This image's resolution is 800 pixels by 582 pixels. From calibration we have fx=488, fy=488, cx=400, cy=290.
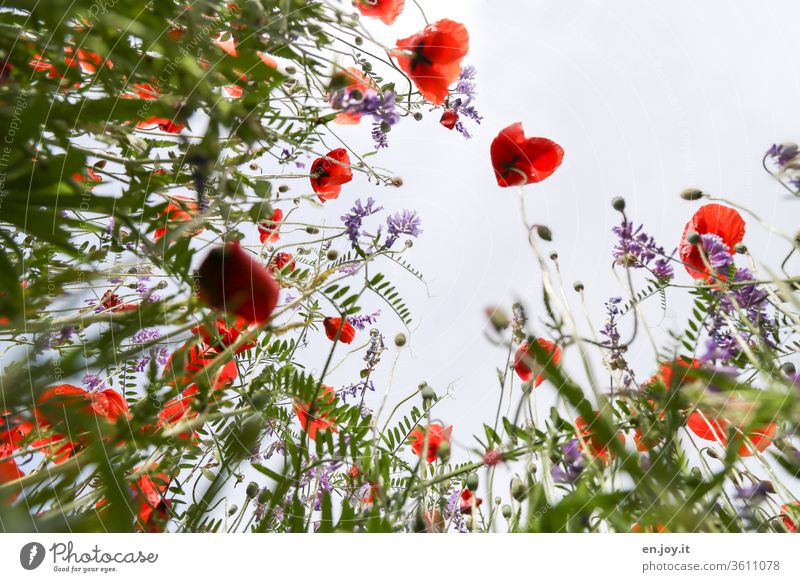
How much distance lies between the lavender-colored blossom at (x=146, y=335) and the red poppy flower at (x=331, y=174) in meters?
0.31

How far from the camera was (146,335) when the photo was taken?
1.91 feet

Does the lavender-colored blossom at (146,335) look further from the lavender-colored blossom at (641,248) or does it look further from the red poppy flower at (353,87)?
the lavender-colored blossom at (641,248)

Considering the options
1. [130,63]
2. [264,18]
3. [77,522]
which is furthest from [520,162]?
[77,522]

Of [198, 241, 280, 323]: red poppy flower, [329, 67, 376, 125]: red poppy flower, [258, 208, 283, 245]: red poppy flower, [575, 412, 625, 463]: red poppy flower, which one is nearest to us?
[575, 412, 625, 463]: red poppy flower

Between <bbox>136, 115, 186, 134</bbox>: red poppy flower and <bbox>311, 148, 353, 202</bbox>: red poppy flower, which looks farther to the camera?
<bbox>311, 148, 353, 202</bbox>: red poppy flower

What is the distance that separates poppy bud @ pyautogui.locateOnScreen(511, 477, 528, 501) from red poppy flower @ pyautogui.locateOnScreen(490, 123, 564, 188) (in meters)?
0.37

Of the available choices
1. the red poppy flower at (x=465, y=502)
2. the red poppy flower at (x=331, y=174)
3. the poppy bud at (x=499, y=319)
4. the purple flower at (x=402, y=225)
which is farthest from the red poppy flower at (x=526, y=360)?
the red poppy flower at (x=331, y=174)

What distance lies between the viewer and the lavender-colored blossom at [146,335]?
0.56m

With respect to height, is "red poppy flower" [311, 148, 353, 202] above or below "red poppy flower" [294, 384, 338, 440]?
above

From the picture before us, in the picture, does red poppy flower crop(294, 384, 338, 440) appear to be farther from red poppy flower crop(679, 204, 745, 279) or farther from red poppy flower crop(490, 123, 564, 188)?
red poppy flower crop(679, 204, 745, 279)

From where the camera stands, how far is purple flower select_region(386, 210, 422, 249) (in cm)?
73

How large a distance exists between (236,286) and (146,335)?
0.16 meters

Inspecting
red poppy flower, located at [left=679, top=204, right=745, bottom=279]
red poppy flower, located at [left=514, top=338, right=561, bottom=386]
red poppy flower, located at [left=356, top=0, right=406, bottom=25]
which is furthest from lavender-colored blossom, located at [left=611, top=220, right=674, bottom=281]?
red poppy flower, located at [left=356, top=0, right=406, bottom=25]
